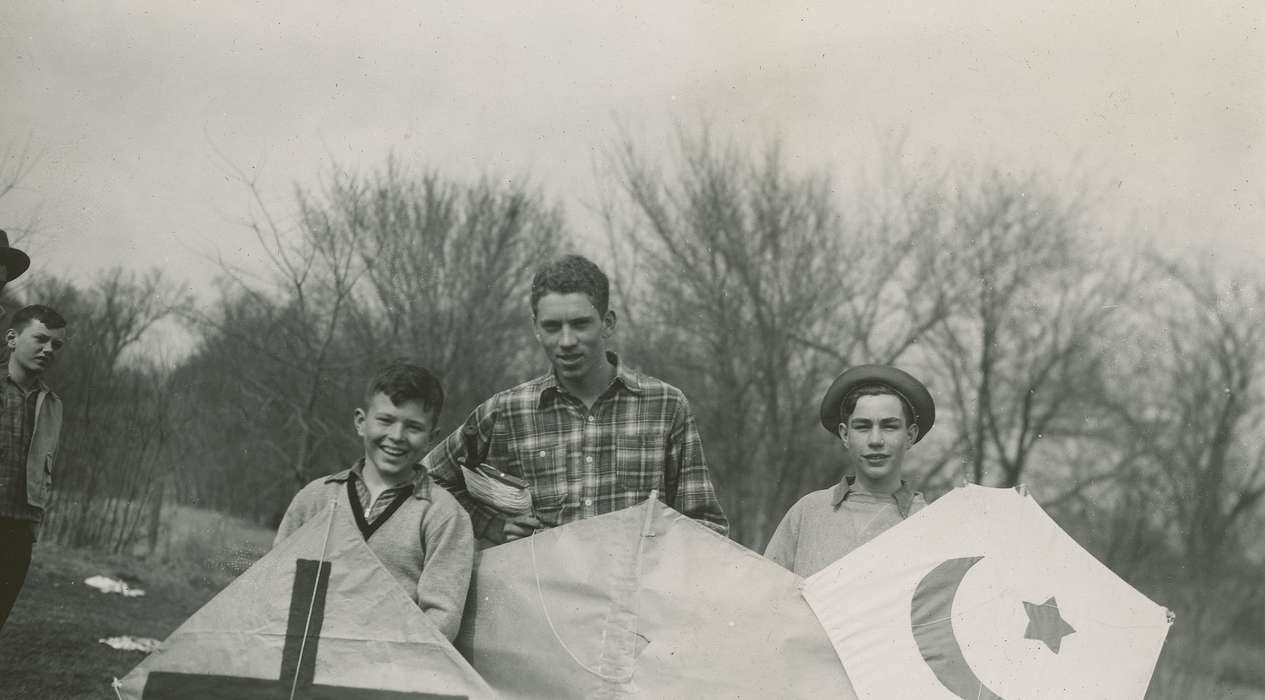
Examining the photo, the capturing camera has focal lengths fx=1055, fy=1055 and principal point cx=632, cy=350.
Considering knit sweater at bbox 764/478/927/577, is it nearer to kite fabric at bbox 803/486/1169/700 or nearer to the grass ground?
kite fabric at bbox 803/486/1169/700

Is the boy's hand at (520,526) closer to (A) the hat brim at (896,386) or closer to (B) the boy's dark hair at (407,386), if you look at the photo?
(B) the boy's dark hair at (407,386)

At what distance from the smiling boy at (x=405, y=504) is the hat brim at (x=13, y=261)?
2645 millimetres

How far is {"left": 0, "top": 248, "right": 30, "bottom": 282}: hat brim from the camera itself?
16.8ft

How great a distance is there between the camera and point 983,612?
3.49m

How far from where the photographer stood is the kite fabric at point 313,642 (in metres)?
3.20

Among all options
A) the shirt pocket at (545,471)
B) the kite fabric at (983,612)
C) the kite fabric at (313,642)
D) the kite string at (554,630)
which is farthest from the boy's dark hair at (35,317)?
the kite fabric at (983,612)

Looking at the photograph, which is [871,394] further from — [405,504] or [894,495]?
[405,504]

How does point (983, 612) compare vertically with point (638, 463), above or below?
below

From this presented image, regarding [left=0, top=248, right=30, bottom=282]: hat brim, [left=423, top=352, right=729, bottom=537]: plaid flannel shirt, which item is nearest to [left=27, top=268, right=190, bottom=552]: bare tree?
[left=0, top=248, right=30, bottom=282]: hat brim

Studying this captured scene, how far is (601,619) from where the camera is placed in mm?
3416

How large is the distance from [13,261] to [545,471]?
125 inches

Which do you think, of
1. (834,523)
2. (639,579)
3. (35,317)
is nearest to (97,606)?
(35,317)

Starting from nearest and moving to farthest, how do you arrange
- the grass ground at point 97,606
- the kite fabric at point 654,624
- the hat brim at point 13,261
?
the kite fabric at point 654,624, the hat brim at point 13,261, the grass ground at point 97,606

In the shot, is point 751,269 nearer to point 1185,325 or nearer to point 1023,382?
point 1023,382
